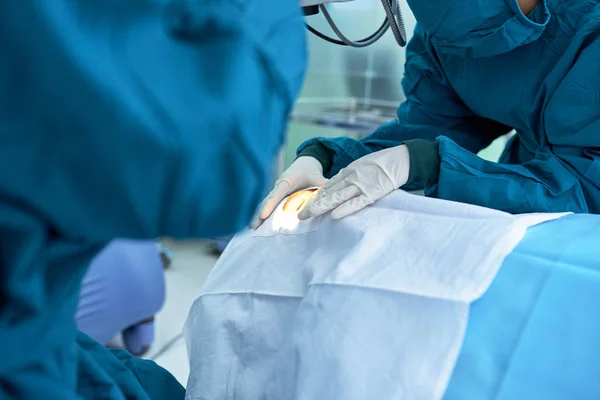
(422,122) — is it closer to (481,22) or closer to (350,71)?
(481,22)

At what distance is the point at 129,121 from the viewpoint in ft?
1.02

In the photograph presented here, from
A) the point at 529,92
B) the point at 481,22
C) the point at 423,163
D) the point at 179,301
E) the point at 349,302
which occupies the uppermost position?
the point at 481,22

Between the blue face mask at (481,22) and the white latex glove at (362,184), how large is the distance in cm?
22

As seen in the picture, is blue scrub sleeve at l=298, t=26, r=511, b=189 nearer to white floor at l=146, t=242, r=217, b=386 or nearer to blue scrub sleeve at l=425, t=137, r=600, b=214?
blue scrub sleeve at l=425, t=137, r=600, b=214

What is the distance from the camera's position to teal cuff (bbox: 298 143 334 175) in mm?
1216

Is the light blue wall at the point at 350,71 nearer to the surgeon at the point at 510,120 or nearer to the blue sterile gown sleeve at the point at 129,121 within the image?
the surgeon at the point at 510,120

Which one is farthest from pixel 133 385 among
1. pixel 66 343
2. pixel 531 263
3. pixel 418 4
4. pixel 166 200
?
pixel 418 4

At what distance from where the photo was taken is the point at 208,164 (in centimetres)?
35

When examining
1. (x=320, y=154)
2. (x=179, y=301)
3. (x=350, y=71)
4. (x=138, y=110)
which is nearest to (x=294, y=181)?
(x=320, y=154)

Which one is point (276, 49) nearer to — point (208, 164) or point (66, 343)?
point (208, 164)

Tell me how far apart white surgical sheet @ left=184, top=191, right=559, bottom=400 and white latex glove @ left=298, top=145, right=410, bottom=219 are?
0.02 metres

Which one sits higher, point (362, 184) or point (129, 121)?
point (129, 121)

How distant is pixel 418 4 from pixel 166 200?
30.0 inches

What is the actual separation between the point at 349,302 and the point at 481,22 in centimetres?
54
